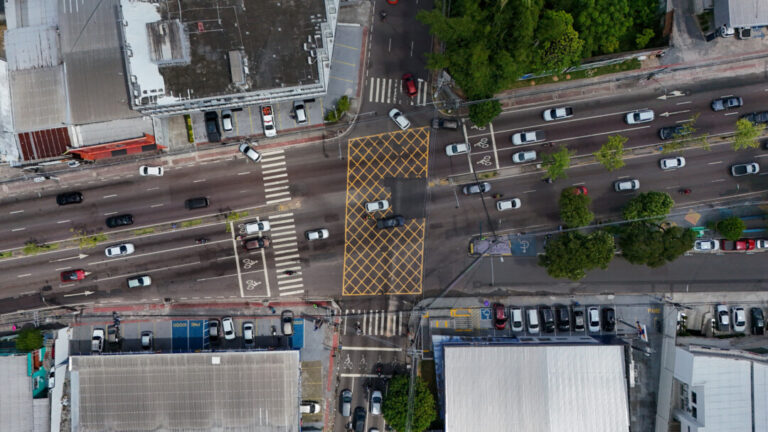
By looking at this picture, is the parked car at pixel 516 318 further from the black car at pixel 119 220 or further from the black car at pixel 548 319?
the black car at pixel 119 220

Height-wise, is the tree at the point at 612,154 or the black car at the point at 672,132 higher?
the black car at the point at 672,132

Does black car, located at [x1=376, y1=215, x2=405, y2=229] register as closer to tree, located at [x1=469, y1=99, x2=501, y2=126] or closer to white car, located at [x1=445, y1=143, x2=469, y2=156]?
white car, located at [x1=445, y1=143, x2=469, y2=156]

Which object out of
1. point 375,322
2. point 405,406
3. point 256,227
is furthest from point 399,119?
point 405,406

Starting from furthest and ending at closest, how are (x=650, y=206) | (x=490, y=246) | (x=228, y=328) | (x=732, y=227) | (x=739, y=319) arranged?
1. (x=490, y=246)
2. (x=739, y=319)
3. (x=228, y=328)
4. (x=732, y=227)
5. (x=650, y=206)

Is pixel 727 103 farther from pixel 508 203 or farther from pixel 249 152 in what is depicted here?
pixel 249 152

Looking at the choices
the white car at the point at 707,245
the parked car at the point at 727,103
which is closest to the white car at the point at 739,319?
the white car at the point at 707,245

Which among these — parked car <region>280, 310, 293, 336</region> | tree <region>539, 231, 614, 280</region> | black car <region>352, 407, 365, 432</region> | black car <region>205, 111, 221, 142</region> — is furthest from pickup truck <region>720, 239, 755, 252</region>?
black car <region>205, 111, 221, 142</region>
